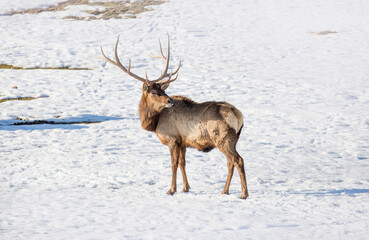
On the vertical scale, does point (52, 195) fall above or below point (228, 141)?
below

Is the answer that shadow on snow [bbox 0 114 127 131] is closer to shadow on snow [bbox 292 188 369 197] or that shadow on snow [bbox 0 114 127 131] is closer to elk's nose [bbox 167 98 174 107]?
elk's nose [bbox 167 98 174 107]

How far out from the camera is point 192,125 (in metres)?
10.1

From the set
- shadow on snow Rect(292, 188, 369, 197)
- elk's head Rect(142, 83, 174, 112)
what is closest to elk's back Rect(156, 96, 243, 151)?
elk's head Rect(142, 83, 174, 112)

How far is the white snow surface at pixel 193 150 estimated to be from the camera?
850cm

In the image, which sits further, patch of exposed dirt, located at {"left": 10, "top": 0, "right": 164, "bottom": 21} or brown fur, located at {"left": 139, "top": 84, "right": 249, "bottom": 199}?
patch of exposed dirt, located at {"left": 10, "top": 0, "right": 164, "bottom": 21}

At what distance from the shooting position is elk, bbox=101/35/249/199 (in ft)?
31.7

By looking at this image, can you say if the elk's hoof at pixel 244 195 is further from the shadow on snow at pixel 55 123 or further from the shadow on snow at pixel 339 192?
the shadow on snow at pixel 55 123

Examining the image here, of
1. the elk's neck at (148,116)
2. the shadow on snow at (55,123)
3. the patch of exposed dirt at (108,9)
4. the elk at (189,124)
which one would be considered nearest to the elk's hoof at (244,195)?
the elk at (189,124)

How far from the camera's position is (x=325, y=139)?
1527cm

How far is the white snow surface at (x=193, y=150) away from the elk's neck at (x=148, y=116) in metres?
1.47

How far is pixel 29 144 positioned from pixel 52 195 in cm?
505

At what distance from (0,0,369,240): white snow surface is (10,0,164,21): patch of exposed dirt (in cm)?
158

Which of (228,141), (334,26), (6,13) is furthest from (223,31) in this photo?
(228,141)

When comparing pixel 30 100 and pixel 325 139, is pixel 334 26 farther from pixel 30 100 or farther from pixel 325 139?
pixel 30 100
